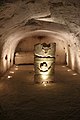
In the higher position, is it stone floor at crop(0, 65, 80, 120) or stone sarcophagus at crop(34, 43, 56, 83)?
stone sarcophagus at crop(34, 43, 56, 83)

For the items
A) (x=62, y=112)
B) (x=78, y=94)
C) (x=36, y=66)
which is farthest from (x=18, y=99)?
(x=36, y=66)

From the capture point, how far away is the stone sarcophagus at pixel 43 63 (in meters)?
11.2

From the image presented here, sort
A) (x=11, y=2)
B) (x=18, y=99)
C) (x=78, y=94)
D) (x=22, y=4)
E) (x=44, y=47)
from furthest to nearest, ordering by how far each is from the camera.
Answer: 1. (x=44, y=47)
2. (x=78, y=94)
3. (x=18, y=99)
4. (x=22, y=4)
5. (x=11, y=2)

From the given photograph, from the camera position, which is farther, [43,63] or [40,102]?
[43,63]

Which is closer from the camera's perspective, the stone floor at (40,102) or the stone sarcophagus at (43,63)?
the stone floor at (40,102)

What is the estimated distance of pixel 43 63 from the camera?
1120cm

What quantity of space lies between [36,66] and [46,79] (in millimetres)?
1014

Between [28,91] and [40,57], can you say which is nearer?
[28,91]

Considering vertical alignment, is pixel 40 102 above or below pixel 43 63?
below

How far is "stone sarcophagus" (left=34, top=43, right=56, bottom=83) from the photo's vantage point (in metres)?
11.2

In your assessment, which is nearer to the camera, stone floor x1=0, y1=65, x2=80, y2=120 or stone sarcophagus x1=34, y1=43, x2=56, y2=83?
stone floor x1=0, y1=65, x2=80, y2=120

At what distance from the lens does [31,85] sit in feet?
34.7

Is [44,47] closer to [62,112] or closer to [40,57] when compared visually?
[40,57]

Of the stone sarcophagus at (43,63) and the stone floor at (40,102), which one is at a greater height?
the stone sarcophagus at (43,63)
